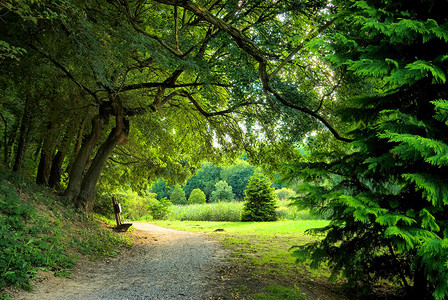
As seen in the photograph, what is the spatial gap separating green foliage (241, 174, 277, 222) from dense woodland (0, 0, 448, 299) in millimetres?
A: 6384

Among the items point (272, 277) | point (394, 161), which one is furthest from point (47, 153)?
point (394, 161)

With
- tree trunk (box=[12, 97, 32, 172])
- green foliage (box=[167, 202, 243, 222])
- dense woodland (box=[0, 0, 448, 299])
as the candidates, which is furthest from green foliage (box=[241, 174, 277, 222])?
tree trunk (box=[12, 97, 32, 172])

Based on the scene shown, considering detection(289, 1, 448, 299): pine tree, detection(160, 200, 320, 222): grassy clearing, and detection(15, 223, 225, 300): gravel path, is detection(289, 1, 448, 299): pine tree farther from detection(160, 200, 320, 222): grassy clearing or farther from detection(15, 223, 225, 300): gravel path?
detection(160, 200, 320, 222): grassy clearing

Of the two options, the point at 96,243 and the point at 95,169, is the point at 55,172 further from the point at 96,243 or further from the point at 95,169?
the point at 96,243

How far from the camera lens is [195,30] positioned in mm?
8125

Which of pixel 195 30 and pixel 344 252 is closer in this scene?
pixel 344 252

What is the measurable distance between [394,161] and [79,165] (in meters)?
9.95

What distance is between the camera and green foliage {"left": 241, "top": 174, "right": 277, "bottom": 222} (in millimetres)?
18297

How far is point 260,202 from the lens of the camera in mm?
18438

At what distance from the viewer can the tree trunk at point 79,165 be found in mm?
9656

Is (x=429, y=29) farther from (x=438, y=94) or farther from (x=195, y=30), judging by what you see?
(x=195, y=30)

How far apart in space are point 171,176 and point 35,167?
24.0 feet

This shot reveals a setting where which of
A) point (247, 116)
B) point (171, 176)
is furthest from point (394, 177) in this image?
point (171, 176)

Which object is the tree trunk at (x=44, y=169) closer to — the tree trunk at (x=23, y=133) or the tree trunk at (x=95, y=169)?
the tree trunk at (x=23, y=133)
